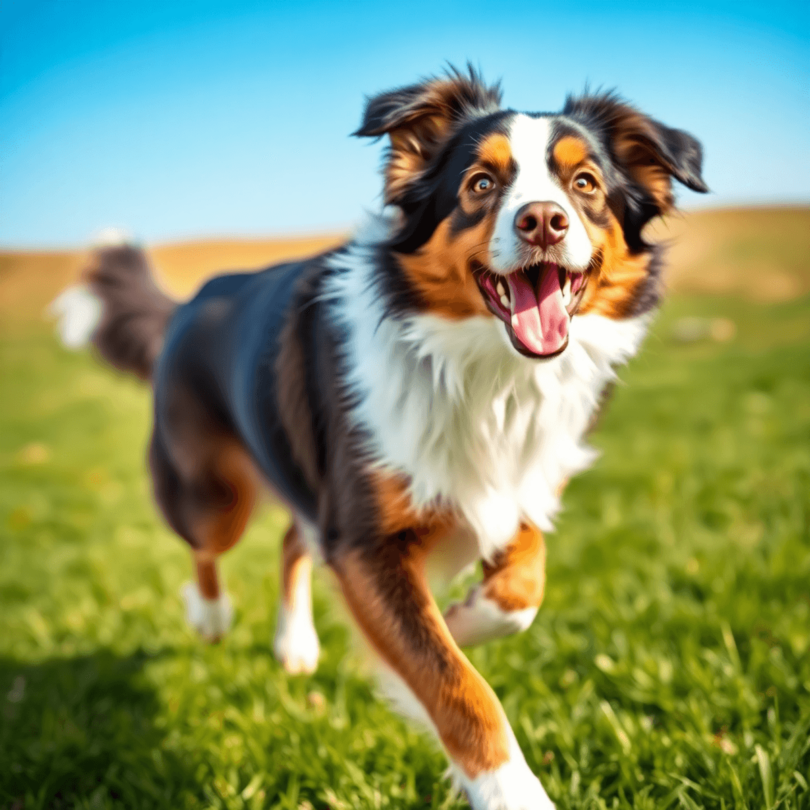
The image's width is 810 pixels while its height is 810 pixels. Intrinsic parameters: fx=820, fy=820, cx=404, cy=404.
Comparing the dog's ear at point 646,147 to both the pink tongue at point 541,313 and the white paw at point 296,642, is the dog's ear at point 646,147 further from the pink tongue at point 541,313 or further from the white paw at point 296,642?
the white paw at point 296,642

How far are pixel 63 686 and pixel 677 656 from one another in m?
2.66

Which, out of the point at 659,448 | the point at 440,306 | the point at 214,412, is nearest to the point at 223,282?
the point at 214,412

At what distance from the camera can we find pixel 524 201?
2.13m

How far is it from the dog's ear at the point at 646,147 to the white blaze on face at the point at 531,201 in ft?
1.00

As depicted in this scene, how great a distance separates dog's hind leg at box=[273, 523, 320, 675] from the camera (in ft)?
12.1

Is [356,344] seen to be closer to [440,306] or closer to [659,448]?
[440,306]

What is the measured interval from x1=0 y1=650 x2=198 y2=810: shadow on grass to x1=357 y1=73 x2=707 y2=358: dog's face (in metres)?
1.89

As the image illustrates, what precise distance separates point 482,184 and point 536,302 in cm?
37

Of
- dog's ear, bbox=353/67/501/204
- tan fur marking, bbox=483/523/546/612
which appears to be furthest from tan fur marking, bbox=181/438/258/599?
dog's ear, bbox=353/67/501/204

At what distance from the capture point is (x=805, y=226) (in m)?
9.81

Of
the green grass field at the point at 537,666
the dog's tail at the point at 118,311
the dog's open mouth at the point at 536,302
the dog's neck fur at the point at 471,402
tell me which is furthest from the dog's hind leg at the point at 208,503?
the dog's open mouth at the point at 536,302

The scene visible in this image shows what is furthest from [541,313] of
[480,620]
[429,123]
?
[480,620]

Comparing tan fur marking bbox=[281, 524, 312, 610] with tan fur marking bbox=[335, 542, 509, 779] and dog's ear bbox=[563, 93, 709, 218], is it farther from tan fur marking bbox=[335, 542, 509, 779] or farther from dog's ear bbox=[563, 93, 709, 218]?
dog's ear bbox=[563, 93, 709, 218]

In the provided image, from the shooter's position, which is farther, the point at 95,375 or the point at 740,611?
the point at 95,375
